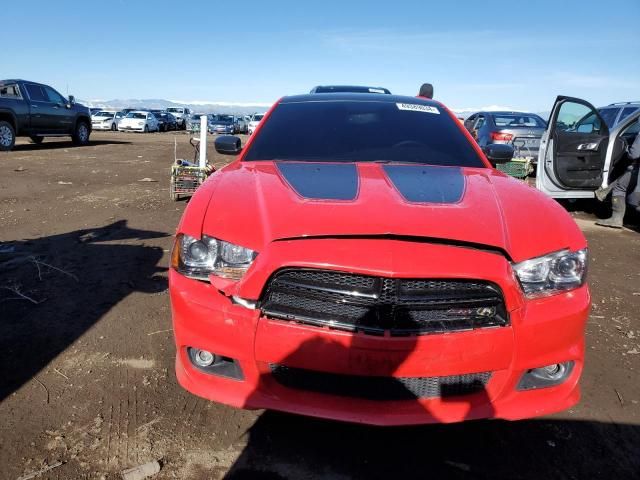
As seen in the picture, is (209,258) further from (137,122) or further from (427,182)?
(137,122)

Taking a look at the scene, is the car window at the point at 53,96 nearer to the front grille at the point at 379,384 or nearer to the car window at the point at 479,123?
the car window at the point at 479,123

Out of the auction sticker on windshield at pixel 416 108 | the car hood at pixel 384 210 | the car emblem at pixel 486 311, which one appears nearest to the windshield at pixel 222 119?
the auction sticker on windshield at pixel 416 108

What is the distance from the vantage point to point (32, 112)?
14.1 meters

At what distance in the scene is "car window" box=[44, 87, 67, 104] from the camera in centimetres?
1492

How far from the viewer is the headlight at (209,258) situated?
6.40 feet

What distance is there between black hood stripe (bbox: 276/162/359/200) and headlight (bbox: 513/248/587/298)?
80 centimetres

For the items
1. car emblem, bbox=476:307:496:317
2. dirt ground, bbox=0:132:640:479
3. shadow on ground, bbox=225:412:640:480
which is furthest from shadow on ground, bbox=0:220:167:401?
car emblem, bbox=476:307:496:317

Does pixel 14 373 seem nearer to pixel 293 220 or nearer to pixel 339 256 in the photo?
pixel 293 220

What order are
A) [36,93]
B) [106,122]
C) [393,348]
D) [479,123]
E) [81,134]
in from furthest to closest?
[106,122] < [81,134] < [36,93] < [479,123] < [393,348]

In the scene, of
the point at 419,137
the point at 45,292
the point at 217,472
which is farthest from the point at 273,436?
the point at 45,292

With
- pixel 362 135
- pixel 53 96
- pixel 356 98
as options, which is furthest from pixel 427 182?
pixel 53 96

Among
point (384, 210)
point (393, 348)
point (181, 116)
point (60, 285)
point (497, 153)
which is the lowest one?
point (181, 116)

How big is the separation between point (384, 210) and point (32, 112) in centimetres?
1531

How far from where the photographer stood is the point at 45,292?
3.71m
